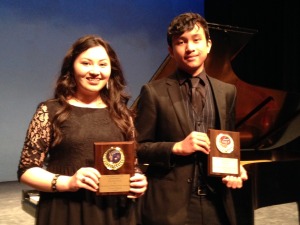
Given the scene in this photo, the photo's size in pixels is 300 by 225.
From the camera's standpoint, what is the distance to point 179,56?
6.18ft

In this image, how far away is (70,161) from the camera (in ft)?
5.32

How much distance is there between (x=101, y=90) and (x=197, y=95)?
43 centimetres

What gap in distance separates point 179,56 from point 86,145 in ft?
1.92

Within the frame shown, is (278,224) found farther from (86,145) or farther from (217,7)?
(217,7)

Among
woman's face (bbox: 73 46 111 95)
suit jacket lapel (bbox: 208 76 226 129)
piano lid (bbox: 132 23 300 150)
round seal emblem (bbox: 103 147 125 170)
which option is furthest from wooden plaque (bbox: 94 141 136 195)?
piano lid (bbox: 132 23 300 150)

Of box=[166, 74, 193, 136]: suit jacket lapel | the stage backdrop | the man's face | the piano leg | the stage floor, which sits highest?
the stage backdrop

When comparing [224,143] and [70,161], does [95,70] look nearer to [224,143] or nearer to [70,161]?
[70,161]

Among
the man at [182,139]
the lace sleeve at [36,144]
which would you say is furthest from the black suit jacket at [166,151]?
the lace sleeve at [36,144]

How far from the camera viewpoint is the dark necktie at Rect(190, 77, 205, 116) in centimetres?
189

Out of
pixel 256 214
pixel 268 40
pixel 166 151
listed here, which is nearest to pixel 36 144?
pixel 166 151

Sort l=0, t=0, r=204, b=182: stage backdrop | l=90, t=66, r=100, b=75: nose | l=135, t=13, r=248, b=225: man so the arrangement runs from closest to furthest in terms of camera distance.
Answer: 1. l=90, t=66, r=100, b=75: nose
2. l=135, t=13, r=248, b=225: man
3. l=0, t=0, r=204, b=182: stage backdrop

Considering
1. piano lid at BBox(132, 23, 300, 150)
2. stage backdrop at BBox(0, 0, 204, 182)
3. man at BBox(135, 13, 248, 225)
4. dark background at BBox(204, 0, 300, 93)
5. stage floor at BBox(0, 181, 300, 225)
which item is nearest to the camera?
man at BBox(135, 13, 248, 225)

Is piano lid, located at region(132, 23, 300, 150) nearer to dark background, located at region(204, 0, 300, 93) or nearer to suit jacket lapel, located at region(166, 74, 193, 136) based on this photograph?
suit jacket lapel, located at region(166, 74, 193, 136)

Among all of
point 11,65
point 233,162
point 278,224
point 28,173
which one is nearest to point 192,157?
point 233,162
